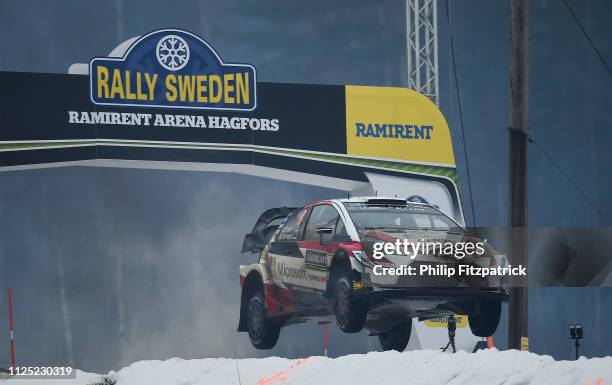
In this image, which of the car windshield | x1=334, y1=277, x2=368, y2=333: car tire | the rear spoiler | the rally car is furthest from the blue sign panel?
x1=334, y1=277, x2=368, y2=333: car tire

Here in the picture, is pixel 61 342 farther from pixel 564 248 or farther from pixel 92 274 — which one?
pixel 564 248

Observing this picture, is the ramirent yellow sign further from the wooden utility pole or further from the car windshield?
the car windshield

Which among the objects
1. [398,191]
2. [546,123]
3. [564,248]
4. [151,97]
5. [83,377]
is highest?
[546,123]

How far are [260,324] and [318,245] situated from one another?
9.41ft

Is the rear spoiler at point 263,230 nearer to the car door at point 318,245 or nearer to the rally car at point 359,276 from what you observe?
the rally car at point 359,276

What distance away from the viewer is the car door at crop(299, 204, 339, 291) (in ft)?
55.9

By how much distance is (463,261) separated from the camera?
16.6m

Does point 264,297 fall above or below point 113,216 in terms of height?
below

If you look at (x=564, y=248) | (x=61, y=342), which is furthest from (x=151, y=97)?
(x=564, y=248)

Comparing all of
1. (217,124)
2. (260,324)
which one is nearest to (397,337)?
(260,324)

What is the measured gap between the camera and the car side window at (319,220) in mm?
17562

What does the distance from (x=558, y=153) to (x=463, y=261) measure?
2199 cm

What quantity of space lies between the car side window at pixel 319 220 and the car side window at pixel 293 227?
33cm

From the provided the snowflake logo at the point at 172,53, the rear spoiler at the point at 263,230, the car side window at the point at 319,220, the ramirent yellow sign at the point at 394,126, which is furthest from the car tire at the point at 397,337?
the snowflake logo at the point at 172,53
